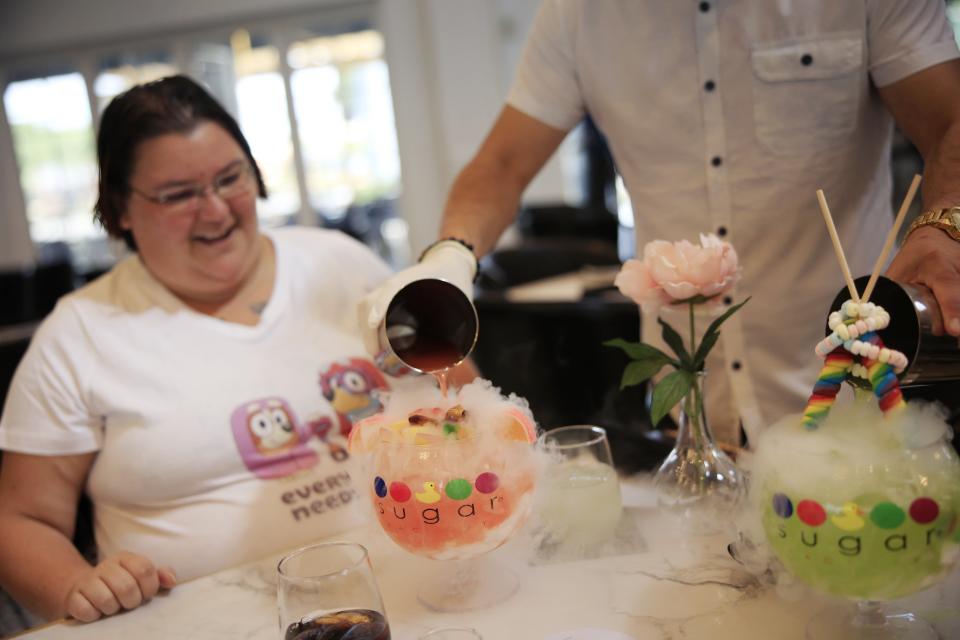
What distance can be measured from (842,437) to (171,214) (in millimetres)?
1259

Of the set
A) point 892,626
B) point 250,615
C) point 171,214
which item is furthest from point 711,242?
point 171,214

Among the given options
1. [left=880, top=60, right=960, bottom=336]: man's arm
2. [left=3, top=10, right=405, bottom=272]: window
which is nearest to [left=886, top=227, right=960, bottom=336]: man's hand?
[left=880, top=60, right=960, bottom=336]: man's arm

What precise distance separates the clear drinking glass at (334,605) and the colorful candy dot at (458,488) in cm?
15

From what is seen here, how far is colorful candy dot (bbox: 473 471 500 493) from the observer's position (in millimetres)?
1022

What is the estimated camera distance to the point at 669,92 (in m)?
1.65

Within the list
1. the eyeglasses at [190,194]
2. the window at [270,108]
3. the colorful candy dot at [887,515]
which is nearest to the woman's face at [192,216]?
the eyeglasses at [190,194]

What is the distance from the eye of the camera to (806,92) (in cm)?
157

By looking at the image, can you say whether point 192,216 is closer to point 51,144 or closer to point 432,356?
point 432,356

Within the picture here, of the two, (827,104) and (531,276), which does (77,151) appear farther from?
(827,104)

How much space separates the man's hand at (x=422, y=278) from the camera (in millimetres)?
1300

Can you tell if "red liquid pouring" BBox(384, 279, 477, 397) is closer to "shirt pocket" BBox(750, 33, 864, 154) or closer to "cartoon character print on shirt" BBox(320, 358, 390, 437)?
"cartoon character print on shirt" BBox(320, 358, 390, 437)

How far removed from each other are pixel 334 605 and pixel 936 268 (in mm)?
747

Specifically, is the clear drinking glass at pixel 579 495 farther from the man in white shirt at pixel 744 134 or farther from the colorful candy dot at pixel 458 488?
the man in white shirt at pixel 744 134

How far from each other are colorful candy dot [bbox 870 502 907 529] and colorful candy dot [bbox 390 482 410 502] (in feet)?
1.66
